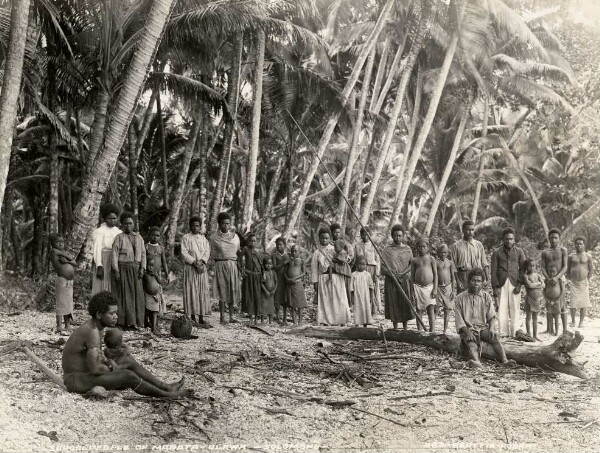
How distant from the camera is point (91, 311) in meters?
5.14

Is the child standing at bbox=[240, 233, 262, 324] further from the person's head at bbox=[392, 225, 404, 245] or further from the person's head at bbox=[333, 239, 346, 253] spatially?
the person's head at bbox=[392, 225, 404, 245]

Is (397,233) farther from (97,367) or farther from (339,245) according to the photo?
(97,367)

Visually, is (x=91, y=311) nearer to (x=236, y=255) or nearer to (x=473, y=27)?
(x=236, y=255)

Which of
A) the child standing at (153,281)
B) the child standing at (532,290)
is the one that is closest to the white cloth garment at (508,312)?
the child standing at (532,290)

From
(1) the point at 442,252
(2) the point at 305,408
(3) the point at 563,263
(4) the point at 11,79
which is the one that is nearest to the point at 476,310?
→ (1) the point at 442,252

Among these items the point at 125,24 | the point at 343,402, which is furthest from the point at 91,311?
the point at 125,24

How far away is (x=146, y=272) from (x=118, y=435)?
375 cm

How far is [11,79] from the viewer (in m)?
8.17

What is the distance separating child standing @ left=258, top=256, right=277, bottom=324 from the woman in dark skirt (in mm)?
2162

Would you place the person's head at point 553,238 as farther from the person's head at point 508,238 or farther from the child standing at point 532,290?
the person's head at point 508,238

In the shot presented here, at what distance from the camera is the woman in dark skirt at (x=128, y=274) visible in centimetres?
775

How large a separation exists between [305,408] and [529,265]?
474 cm

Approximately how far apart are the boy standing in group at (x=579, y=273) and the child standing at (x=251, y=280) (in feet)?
15.3

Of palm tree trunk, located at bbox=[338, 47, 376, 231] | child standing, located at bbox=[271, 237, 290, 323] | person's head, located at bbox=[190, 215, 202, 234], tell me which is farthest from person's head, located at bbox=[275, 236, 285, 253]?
palm tree trunk, located at bbox=[338, 47, 376, 231]
